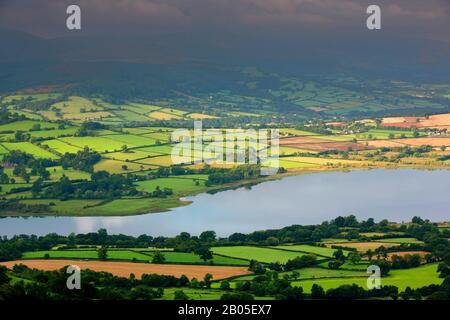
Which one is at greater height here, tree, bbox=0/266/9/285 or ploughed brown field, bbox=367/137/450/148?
ploughed brown field, bbox=367/137/450/148

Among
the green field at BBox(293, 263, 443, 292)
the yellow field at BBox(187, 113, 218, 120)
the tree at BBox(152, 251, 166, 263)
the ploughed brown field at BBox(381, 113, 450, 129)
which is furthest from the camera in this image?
the yellow field at BBox(187, 113, 218, 120)

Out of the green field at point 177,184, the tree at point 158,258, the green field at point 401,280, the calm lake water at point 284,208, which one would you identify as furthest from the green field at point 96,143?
the green field at point 401,280

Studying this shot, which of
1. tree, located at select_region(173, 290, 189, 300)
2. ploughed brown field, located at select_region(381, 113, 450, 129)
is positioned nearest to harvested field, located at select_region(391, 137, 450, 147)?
ploughed brown field, located at select_region(381, 113, 450, 129)

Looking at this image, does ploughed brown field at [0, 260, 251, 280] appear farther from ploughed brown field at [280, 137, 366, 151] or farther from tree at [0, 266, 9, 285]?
ploughed brown field at [280, 137, 366, 151]

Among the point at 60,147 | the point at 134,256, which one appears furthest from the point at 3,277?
the point at 60,147

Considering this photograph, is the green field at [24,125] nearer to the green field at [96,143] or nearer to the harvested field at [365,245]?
the green field at [96,143]
